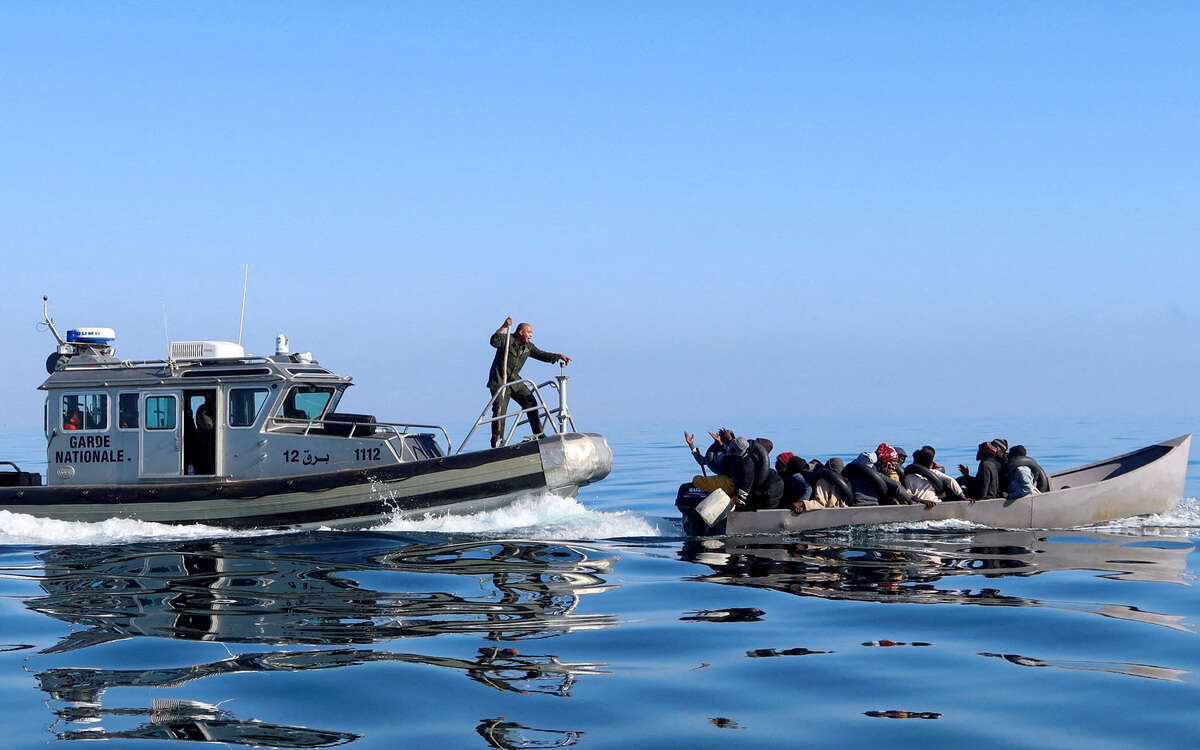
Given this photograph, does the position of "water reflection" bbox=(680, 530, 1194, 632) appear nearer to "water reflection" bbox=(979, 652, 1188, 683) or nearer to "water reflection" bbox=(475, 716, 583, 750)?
"water reflection" bbox=(979, 652, 1188, 683)

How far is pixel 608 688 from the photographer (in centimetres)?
805

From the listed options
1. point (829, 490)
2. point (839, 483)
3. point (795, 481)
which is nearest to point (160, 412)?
point (795, 481)

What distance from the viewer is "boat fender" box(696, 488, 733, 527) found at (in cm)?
1579

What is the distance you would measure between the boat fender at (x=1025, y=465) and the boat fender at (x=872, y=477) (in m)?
2.25

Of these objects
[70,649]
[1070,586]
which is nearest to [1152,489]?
[1070,586]

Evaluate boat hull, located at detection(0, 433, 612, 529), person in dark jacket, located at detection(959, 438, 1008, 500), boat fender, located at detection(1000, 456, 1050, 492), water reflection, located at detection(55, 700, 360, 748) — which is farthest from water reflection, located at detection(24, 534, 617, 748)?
boat fender, located at detection(1000, 456, 1050, 492)

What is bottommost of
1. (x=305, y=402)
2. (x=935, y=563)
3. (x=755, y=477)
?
(x=935, y=563)

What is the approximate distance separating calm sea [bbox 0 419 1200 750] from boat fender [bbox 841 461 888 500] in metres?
0.68

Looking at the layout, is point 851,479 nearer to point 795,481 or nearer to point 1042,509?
point 795,481

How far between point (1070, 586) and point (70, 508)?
14189 mm

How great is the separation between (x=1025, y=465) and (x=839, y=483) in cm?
302

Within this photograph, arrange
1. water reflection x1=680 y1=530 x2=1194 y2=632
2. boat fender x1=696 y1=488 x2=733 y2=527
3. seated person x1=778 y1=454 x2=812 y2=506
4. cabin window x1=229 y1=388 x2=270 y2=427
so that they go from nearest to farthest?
1. water reflection x1=680 y1=530 x2=1194 y2=632
2. boat fender x1=696 y1=488 x2=733 y2=527
3. seated person x1=778 y1=454 x2=812 y2=506
4. cabin window x1=229 y1=388 x2=270 y2=427

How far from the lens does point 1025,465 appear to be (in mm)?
16750

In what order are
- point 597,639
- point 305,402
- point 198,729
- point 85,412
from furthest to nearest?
point 85,412 < point 305,402 < point 597,639 < point 198,729
